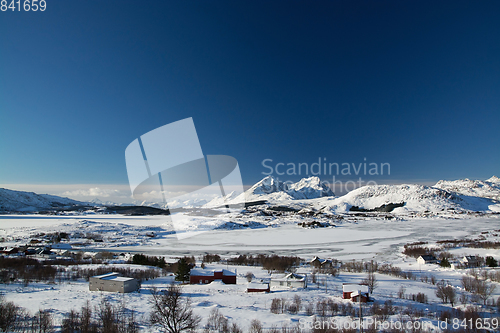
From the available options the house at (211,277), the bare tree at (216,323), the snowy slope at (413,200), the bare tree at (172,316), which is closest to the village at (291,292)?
the house at (211,277)

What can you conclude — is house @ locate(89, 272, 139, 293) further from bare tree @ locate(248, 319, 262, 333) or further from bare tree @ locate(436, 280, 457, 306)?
bare tree @ locate(436, 280, 457, 306)

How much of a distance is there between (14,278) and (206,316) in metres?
12.7

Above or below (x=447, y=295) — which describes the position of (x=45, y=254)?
below

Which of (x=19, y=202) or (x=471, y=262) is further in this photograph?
(x=19, y=202)

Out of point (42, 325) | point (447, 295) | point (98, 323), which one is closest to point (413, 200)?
point (447, 295)

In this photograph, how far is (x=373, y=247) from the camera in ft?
101

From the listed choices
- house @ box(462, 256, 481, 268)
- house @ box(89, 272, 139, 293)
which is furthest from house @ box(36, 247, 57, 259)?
house @ box(462, 256, 481, 268)

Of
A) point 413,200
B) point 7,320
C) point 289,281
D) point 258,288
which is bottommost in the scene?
point 258,288

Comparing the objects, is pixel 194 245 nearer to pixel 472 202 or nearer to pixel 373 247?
pixel 373 247

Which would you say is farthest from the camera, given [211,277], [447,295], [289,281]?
[211,277]

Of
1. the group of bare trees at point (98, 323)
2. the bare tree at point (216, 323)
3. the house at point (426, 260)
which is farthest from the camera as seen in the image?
the house at point (426, 260)

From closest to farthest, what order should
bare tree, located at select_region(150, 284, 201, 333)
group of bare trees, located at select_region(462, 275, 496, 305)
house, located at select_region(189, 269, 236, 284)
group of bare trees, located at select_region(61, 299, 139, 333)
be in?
bare tree, located at select_region(150, 284, 201, 333), group of bare trees, located at select_region(61, 299, 139, 333), group of bare trees, located at select_region(462, 275, 496, 305), house, located at select_region(189, 269, 236, 284)

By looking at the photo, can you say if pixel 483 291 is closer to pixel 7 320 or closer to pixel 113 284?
pixel 113 284

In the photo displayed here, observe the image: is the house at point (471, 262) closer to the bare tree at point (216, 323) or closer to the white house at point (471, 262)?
the white house at point (471, 262)
